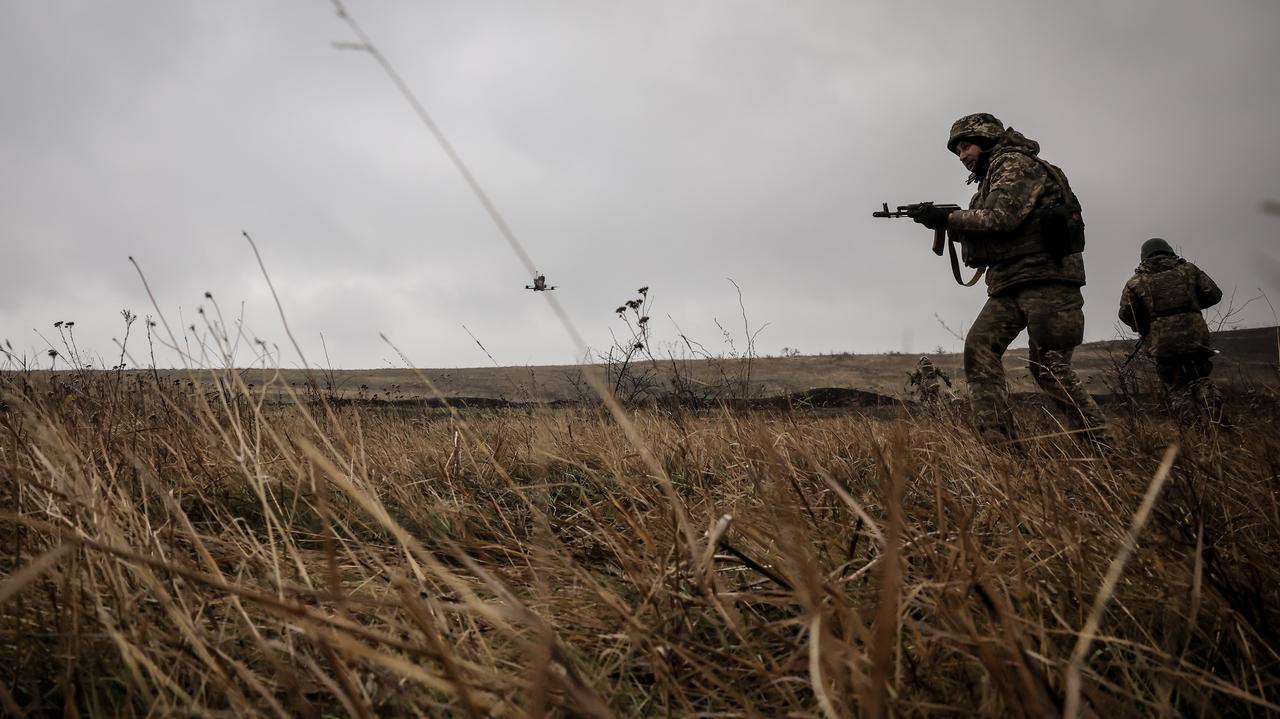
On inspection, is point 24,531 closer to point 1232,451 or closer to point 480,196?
point 480,196

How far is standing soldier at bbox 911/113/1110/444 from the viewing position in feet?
11.8

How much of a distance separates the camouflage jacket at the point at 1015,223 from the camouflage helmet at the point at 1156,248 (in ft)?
10.7

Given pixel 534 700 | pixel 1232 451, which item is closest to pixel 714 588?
pixel 534 700

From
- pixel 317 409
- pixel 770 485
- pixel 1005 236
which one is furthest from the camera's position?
pixel 317 409

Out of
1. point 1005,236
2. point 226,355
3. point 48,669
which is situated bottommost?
point 48,669

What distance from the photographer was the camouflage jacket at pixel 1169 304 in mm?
5543

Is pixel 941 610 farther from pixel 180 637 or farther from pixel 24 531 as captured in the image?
pixel 24 531

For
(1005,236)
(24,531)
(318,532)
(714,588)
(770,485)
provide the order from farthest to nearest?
1. (1005,236)
2. (770,485)
3. (318,532)
4. (24,531)
5. (714,588)

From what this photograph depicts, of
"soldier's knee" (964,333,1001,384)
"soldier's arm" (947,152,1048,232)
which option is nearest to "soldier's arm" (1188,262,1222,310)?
"soldier's arm" (947,152,1048,232)

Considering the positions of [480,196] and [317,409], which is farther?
[317,409]

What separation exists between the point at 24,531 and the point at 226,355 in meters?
0.60

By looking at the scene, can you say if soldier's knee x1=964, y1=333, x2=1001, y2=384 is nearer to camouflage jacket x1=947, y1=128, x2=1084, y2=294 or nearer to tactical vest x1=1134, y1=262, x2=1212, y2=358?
camouflage jacket x1=947, y1=128, x2=1084, y2=294

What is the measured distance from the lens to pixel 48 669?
938mm

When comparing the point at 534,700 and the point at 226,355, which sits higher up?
the point at 226,355
